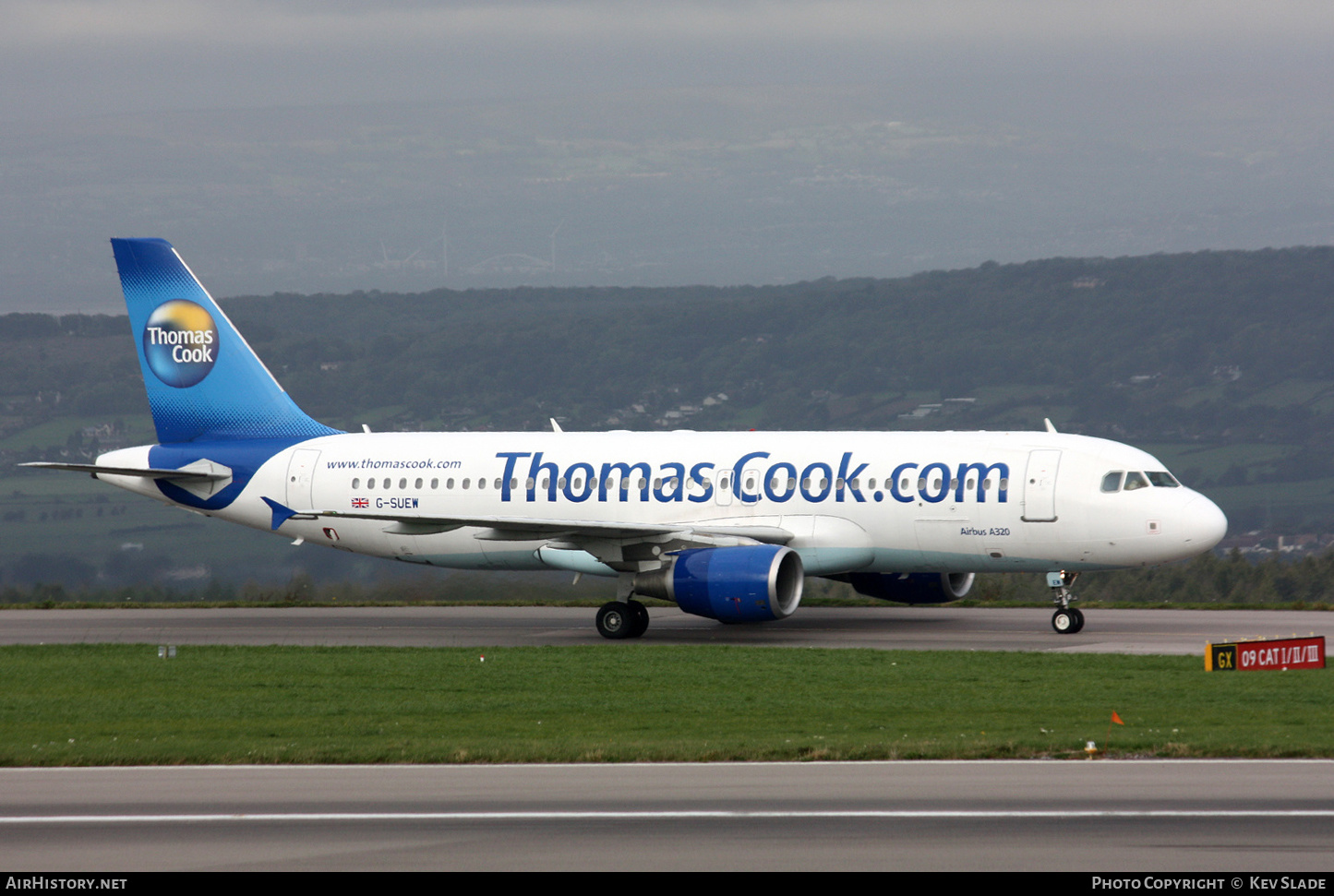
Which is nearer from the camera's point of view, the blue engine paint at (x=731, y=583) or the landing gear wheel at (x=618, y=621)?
the blue engine paint at (x=731, y=583)

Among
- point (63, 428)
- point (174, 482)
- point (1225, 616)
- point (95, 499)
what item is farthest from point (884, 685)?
point (63, 428)

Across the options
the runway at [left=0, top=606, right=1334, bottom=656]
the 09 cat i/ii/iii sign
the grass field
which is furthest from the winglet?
the 09 cat i/ii/iii sign

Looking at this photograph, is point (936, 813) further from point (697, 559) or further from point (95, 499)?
point (95, 499)

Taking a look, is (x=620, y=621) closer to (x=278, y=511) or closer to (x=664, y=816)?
(x=278, y=511)

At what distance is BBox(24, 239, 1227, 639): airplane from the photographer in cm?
2906

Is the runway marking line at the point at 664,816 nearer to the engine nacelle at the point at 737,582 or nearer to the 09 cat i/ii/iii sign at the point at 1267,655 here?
the 09 cat i/ii/iii sign at the point at 1267,655

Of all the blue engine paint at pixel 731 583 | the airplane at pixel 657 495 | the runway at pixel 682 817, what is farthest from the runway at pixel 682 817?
the airplane at pixel 657 495

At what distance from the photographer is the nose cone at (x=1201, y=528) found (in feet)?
93.0

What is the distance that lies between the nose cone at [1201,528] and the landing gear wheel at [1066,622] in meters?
2.41

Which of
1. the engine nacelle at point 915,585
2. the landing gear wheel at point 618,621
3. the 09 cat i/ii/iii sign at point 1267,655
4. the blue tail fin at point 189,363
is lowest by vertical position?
the 09 cat i/ii/iii sign at point 1267,655

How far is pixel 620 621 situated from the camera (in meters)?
30.2

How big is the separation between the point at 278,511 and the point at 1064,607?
17.1m

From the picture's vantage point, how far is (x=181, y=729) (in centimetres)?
1858

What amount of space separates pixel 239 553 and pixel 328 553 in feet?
54.8
